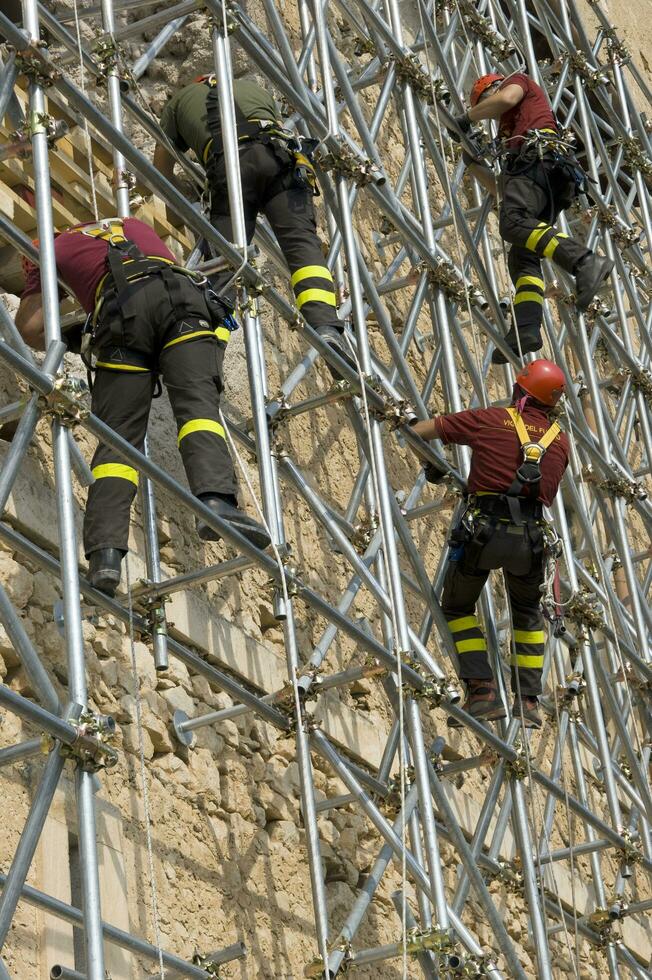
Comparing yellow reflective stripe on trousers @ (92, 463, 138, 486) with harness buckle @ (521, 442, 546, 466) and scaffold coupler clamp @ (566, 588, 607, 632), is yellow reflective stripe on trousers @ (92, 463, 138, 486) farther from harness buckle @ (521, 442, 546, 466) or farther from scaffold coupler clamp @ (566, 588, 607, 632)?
scaffold coupler clamp @ (566, 588, 607, 632)

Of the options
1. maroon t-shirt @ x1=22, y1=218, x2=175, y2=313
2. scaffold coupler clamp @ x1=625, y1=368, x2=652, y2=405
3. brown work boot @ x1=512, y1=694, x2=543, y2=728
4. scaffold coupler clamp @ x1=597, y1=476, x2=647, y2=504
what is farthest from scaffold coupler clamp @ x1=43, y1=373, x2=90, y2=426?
scaffold coupler clamp @ x1=625, y1=368, x2=652, y2=405

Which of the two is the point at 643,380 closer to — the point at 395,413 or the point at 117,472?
the point at 395,413

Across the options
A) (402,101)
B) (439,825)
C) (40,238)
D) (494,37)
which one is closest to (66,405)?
(40,238)

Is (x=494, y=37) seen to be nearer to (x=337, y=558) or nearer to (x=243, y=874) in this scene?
(x=337, y=558)

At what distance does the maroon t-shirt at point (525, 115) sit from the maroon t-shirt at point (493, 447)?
2.48 meters

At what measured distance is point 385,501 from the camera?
7.88 m

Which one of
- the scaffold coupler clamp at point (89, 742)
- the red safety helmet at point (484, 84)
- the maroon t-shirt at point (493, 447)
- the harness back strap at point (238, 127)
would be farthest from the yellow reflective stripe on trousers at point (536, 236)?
the scaffold coupler clamp at point (89, 742)

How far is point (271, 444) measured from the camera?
25.1 feet

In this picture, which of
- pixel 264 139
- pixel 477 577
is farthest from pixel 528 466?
pixel 264 139

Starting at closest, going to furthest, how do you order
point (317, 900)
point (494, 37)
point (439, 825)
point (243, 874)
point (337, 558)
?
point (317, 900) < point (243, 874) < point (439, 825) < point (337, 558) < point (494, 37)

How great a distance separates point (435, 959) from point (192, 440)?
6.77 feet

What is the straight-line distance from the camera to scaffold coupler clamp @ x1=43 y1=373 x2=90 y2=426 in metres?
5.95

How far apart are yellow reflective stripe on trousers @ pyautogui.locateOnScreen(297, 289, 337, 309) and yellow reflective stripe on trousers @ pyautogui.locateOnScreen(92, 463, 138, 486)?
185 centimetres

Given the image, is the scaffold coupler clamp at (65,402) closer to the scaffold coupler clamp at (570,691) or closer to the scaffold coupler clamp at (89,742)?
the scaffold coupler clamp at (89,742)
